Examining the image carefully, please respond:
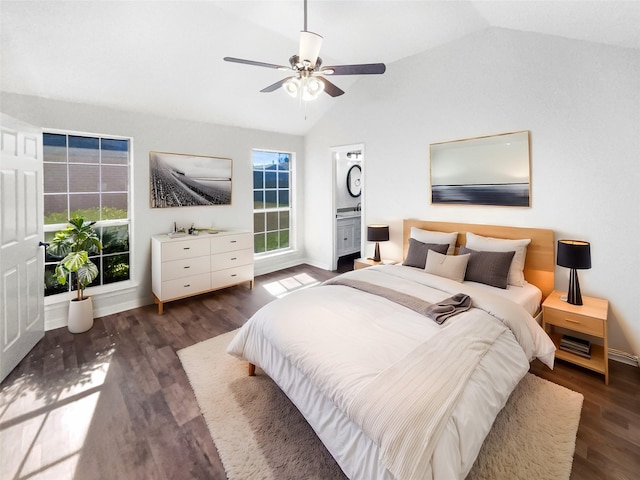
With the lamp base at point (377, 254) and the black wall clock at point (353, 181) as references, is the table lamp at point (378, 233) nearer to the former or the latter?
the lamp base at point (377, 254)

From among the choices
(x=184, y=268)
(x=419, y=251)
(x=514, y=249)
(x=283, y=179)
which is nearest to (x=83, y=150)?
(x=184, y=268)

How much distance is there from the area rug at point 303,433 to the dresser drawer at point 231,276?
1.80 m

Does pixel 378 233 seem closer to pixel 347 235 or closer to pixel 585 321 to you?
pixel 347 235

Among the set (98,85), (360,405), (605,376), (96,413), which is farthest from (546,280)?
(98,85)

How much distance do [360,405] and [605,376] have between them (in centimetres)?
226

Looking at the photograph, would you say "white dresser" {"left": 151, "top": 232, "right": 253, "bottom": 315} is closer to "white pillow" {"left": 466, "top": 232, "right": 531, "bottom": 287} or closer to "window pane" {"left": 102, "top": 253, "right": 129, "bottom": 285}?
"window pane" {"left": 102, "top": 253, "right": 129, "bottom": 285}

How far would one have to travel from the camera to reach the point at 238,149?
470cm

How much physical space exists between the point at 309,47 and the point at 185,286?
10.2ft

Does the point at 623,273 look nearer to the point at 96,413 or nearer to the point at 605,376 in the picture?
the point at 605,376

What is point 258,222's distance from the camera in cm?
527

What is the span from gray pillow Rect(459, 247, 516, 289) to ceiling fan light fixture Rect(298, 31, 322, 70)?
92.8 inches

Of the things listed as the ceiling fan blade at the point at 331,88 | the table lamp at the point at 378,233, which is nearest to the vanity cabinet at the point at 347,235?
the table lamp at the point at 378,233

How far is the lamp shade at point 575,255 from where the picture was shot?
2.46 m

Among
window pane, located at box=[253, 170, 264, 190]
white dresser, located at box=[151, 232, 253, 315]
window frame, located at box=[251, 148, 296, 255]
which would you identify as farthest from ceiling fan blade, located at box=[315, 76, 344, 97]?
window pane, located at box=[253, 170, 264, 190]
